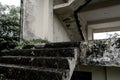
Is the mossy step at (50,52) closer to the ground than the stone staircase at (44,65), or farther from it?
farther from it

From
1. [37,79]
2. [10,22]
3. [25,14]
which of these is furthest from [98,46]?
[10,22]

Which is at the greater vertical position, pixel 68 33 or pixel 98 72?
pixel 68 33

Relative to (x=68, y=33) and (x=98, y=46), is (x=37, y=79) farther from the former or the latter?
(x=68, y=33)

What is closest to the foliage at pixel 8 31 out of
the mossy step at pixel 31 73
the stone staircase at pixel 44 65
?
the stone staircase at pixel 44 65

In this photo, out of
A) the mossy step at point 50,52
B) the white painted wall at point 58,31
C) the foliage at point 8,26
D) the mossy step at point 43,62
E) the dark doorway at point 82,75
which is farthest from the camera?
the white painted wall at point 58,31

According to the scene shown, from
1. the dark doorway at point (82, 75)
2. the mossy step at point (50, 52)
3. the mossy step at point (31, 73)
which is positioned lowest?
the dark doorway at point (82, 75)

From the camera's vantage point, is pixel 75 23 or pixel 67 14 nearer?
pixel 67 14

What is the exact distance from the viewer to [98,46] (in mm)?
1795

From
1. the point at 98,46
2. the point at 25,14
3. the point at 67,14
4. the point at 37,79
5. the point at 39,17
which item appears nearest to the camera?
the point at 37,79

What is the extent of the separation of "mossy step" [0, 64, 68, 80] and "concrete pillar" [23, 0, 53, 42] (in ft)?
4.68

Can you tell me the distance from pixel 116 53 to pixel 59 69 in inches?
27.0

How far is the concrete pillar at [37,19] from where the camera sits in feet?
10.7

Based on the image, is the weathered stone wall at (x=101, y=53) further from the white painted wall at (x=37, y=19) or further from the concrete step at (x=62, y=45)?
the white painted wall at (x=37, y=19)

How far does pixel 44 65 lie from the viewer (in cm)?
170
